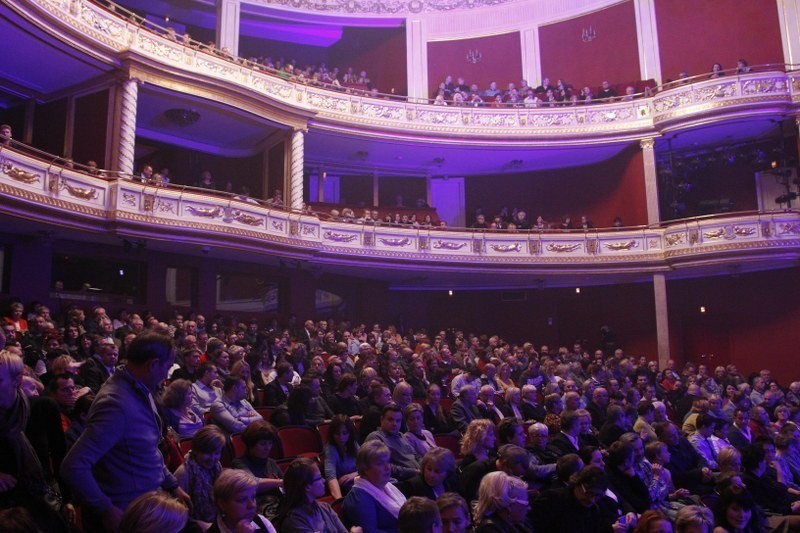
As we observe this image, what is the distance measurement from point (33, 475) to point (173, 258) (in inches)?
383

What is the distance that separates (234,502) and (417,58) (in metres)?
15.6

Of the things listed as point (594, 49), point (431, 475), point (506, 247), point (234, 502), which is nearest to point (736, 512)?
point (431, 475)

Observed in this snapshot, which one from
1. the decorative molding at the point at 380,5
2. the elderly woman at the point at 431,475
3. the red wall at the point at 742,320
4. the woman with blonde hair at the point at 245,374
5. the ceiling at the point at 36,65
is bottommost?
the elderly woman at the point at 431,475

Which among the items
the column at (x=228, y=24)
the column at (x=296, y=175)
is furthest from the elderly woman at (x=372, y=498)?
the column at (x=228, y=24)

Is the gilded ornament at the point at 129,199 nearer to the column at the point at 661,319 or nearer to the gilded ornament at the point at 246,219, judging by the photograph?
the gilded ornament at the point at 246,219

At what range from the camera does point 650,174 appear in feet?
46.9

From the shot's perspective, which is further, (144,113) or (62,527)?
(144,113)

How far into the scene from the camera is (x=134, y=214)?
32.5 ft

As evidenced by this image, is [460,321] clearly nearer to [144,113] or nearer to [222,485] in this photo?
[144,113]

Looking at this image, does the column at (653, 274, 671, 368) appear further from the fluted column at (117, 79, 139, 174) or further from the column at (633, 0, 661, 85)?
the fluted column at (117, 79, 139, 174)

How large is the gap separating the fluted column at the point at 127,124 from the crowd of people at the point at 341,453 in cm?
360

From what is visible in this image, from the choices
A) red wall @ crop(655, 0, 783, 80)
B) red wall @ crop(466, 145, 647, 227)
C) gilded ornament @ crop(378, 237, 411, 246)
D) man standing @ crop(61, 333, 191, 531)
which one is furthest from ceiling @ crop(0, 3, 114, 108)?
red wall @ crop(655, 0, 783, 80)

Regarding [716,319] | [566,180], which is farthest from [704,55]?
[716,319]

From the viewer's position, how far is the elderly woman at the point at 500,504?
3.09m
